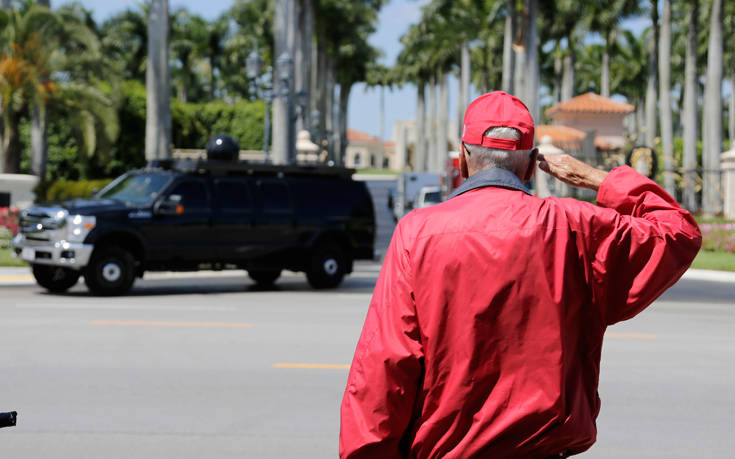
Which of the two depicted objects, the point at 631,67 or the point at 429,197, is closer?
the point at 429,197

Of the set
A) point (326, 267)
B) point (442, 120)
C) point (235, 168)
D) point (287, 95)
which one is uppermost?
point (442, 120)

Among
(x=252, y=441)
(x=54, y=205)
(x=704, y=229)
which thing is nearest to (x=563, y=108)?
(x=704, y=229)

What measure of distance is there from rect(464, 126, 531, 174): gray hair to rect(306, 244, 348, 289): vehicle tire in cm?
1474

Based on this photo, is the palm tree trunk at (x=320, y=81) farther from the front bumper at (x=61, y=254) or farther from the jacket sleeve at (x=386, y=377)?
the jacket sleeve at (x=386, y=377)

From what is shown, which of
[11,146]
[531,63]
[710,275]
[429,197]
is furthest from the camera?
[429,197]

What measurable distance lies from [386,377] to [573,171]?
3.03 feet

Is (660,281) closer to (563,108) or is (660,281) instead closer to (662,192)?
(662,192)

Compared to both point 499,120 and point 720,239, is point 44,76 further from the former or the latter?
point 499,120

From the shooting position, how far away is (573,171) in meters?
3.13

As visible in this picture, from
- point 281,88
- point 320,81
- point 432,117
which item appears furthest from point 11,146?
point 432,117

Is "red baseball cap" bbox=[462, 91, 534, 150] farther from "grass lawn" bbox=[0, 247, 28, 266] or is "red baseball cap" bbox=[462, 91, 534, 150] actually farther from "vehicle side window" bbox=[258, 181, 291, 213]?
"grass lawn" bbox=[0, 247, 28, 266]

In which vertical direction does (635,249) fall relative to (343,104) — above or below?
below

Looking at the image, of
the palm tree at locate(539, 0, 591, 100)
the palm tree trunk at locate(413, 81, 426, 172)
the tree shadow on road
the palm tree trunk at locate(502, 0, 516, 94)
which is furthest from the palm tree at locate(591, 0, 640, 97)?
the tree shadow on road

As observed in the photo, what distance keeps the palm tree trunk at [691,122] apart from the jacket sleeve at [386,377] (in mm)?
31629
